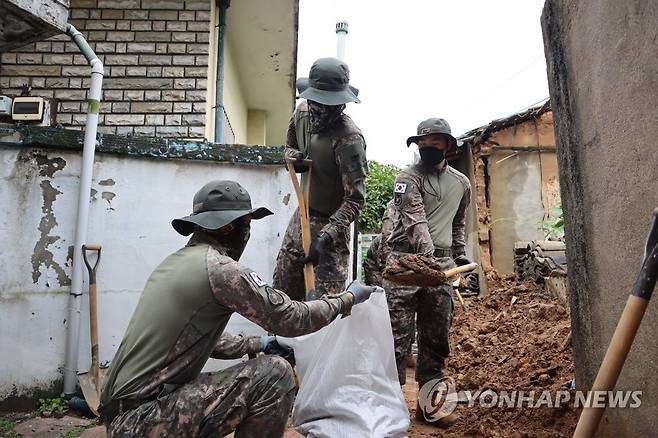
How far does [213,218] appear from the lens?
224 centimetres

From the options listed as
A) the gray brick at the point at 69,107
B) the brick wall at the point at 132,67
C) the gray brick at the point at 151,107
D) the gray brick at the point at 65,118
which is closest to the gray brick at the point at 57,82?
the brick wall at the point at 132,67

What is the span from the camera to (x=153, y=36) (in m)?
5.55

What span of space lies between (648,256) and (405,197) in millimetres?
2305

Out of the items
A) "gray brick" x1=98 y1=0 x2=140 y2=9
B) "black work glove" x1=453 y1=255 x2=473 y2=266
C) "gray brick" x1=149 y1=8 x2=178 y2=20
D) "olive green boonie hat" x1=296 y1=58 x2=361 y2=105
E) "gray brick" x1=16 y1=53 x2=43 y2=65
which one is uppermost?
"gray brick" x1=98 y1=0 x2=140 y2=9

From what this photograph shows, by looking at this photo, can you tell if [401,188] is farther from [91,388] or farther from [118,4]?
[118,4]

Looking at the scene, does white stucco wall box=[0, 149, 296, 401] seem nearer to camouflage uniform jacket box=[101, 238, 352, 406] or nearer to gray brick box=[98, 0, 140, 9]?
camouflage uniform jacket box=[101, 238, 352, 406]

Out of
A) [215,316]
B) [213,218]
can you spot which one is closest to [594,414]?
[215,316]

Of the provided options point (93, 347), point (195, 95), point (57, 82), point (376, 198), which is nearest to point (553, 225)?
point (195, 95)

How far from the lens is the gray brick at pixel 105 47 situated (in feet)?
18.2

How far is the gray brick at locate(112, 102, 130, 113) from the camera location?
17.9 feet

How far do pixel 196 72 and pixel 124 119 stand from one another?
88cm

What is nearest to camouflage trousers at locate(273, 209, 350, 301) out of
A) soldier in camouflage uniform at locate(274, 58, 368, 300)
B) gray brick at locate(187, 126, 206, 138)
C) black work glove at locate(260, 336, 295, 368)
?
soldier in camouflage uniform at locate(274, 58, 368, 300)

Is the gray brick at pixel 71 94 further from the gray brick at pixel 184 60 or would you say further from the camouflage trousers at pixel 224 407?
the camouflage trousers at pixel 224 407

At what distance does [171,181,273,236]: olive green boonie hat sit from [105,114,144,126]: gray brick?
3.46 meters
